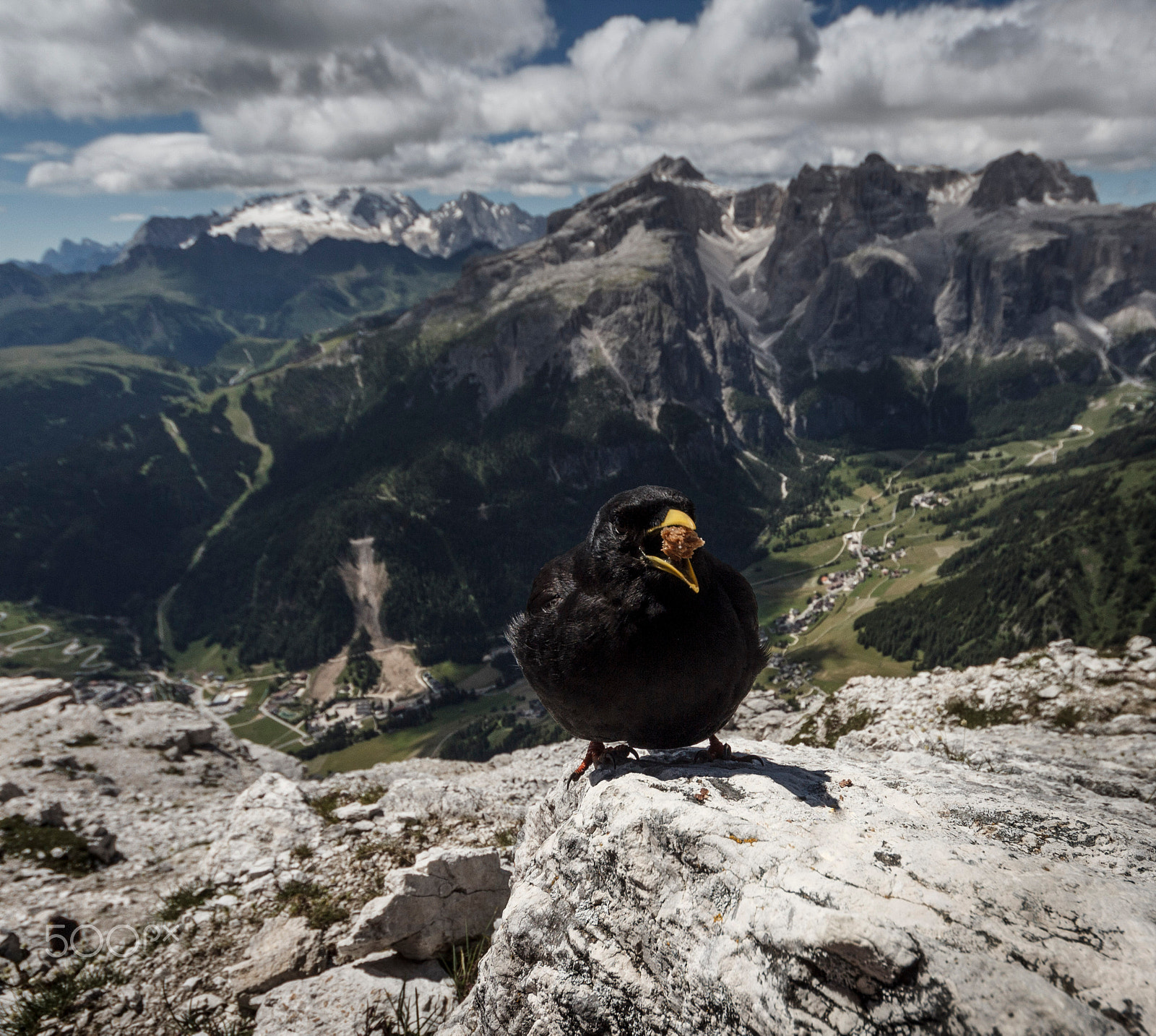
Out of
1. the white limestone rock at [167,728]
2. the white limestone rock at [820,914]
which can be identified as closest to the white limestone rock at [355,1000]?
the white limestone rock at [820,914]

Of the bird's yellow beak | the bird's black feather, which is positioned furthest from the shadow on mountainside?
the bird's yellow beak

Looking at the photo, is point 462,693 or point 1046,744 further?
point 462,693

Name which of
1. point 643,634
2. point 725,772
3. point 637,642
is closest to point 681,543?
point 643,634

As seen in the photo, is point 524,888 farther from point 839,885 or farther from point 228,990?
point 228,990

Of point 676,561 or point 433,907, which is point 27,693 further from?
point 676,561

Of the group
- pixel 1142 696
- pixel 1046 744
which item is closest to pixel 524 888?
pixel 1046 744

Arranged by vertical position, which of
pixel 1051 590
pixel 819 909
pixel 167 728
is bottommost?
pixel 1051 590

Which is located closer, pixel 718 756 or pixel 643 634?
pixel 643 634

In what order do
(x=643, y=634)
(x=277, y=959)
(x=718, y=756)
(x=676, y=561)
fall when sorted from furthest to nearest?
(x=277, y=959)
(x=718, y=756)
(x=643, y=634)
(x=676, y=561)
